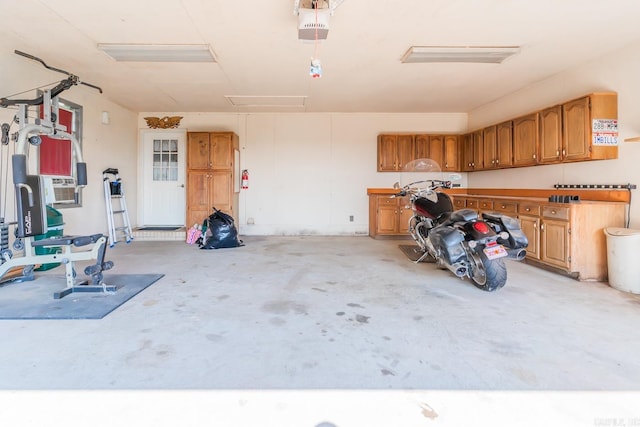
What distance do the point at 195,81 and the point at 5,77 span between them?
2.18 metres

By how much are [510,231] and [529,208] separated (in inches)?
65.8

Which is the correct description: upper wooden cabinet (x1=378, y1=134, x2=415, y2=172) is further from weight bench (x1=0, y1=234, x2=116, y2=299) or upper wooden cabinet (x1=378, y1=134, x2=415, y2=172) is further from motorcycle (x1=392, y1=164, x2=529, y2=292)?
weight bench (x1=0, y1=234, x2=116, y2=299)

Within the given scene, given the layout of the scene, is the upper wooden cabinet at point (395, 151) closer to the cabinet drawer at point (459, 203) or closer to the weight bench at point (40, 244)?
the cabinet drawer at point (459, 203)

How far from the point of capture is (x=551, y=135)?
426 centimetres

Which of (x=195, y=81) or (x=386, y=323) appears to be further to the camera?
(x=195, y=81)

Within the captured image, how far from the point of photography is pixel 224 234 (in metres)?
5.26

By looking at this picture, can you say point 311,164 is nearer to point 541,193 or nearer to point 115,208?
point 115,208

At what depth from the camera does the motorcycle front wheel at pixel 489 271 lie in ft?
9.61

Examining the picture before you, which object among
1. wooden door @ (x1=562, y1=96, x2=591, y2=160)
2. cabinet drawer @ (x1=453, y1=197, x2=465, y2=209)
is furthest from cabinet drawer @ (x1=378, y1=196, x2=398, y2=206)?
wooden door @ (x1=562, y1=96, x2=591, y2=160)

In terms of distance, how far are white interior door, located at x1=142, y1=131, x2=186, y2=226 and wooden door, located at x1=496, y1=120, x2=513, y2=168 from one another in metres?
6.24

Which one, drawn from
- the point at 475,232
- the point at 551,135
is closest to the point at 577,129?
the point at 551,135

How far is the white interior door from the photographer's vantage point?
22.0 ft
